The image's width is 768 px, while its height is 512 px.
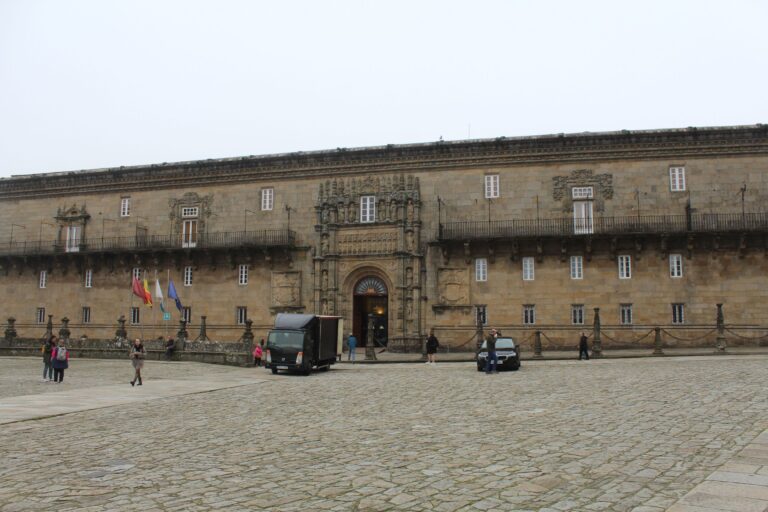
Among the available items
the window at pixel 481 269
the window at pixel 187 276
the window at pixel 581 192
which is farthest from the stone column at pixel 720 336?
the window at pixel 187 276

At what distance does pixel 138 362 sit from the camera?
743 inches

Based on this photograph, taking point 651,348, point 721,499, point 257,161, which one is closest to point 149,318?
point 257,161

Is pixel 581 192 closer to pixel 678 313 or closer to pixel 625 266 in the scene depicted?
pixel 625 266

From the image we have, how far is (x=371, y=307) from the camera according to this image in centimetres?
3547

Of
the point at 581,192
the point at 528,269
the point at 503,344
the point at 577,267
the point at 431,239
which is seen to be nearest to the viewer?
the point at 503,344

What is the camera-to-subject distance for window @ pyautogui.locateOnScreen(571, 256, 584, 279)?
32.3 m

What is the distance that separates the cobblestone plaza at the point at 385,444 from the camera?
6.61 metres

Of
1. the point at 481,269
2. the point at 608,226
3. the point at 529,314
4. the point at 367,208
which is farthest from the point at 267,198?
the point at 608,226

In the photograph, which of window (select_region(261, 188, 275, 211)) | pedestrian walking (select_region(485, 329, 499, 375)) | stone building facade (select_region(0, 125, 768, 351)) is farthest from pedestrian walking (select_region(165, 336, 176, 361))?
pedestrian walking (select_region(485, 329, 499, 375))

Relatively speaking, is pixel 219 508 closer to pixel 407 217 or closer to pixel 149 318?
pixel 407 217

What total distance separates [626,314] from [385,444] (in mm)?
24958

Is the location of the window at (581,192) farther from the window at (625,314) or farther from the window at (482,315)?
the window at (482,315)

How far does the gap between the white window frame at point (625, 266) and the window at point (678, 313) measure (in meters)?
2.48

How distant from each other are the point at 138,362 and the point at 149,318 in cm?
1999
